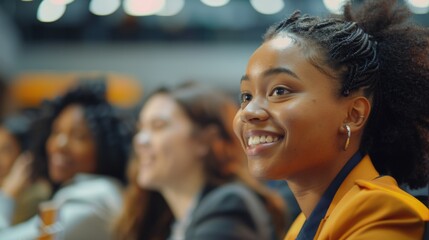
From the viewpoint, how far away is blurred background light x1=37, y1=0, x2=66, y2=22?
804 centimetres

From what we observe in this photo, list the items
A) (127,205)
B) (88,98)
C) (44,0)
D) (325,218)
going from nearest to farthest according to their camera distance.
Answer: (325,218)
(127,205)
(88,98)
(44,0)

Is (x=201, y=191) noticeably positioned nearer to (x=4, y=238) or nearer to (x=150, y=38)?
(x=4, y=238)

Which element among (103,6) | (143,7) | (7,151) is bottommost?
(7,151)

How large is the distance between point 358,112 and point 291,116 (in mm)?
154

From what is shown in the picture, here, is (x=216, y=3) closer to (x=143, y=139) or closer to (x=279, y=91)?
(x=143, y=139)

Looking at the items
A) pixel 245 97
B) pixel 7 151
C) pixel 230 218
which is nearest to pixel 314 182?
pixel 245 97

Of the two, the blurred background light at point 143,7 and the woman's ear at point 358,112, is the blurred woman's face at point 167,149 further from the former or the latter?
the blurred background light at point 143,7

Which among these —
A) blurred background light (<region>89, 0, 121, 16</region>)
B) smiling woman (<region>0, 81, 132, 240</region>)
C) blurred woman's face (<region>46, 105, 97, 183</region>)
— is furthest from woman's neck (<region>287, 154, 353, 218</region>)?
blurred background light (<region>89, 0, 121, 16</region>)

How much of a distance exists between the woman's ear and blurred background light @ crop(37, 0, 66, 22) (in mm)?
6806

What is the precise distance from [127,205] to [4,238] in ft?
1.68

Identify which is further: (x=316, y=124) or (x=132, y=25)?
(x=132, y=25)

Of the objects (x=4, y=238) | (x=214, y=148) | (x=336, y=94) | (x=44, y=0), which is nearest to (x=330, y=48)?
(x=336, y=94)

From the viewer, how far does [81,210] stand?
296 centimetres

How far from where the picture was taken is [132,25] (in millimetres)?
9758
